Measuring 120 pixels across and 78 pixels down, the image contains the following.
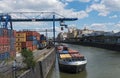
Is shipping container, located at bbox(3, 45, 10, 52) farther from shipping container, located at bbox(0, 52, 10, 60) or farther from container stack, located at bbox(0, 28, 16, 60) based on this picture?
shipping container, located at bbox(0, 52, 10, 60)

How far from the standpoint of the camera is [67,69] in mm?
40500

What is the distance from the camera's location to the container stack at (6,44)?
40.7 m

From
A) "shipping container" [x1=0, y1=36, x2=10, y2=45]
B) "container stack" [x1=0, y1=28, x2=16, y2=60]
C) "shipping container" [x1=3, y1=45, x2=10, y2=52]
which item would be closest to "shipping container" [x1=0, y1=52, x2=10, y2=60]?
"container stack" [x1=0, y1=28, x2=16, y2=60]

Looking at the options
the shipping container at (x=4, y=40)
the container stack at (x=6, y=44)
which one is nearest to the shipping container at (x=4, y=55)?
the container stack at (x=6, y=44)

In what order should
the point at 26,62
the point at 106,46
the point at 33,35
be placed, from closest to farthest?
the point at 26,62 → the point at 33,35 → the point at 106,46

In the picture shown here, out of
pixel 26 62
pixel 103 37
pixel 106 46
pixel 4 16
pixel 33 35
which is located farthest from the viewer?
pixel 103 37

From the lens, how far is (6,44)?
4325cm

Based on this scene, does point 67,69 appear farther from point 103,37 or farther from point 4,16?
point 103,37

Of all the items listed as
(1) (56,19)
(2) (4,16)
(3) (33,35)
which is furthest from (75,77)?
(1) (56,19)

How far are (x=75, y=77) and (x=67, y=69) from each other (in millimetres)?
3099

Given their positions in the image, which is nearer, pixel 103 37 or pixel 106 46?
pixel 106 46

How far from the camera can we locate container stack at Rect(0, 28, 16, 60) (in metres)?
40.7

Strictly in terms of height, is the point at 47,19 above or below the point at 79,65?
above

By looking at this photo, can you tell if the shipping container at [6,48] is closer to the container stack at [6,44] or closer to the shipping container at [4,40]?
the container stack at [6,44]
